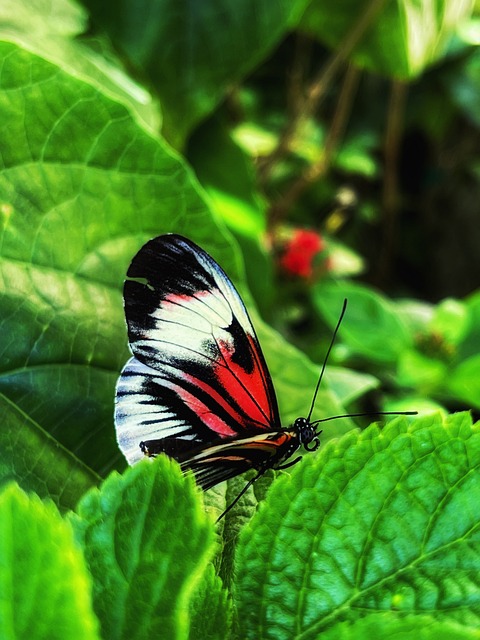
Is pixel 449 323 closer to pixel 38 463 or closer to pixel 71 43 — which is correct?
pixel 71 43

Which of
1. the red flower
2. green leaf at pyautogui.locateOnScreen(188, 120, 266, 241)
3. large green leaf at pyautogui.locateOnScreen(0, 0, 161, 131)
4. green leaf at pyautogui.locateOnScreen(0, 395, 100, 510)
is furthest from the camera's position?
the red flower

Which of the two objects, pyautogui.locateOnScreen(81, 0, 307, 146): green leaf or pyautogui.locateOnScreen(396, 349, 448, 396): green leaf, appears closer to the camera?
pyautogui.locateOnScreen(81, 0, 307, 146): green leaf

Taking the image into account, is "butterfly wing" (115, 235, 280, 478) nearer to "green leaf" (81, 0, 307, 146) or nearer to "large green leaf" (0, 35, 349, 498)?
"large green leaf" (0, 35, 349, 498)

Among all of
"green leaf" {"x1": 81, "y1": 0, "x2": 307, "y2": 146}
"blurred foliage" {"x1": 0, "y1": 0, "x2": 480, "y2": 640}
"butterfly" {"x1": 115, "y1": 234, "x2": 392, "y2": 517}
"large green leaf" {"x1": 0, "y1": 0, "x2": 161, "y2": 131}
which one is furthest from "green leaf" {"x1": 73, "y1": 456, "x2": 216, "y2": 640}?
"green leaf" {"x1": 81, "y1": 0, "x2": 307, "y2": 146}

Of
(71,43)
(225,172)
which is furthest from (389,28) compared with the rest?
(71,43)

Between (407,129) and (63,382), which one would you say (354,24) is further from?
(407,129)

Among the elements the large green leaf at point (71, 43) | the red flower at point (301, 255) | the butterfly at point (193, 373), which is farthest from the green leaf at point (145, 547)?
the red flower at point (301, 255)

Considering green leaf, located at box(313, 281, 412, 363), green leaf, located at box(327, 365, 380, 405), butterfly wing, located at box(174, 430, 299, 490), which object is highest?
green leaf, located at box(313, 281, 412, 363)
